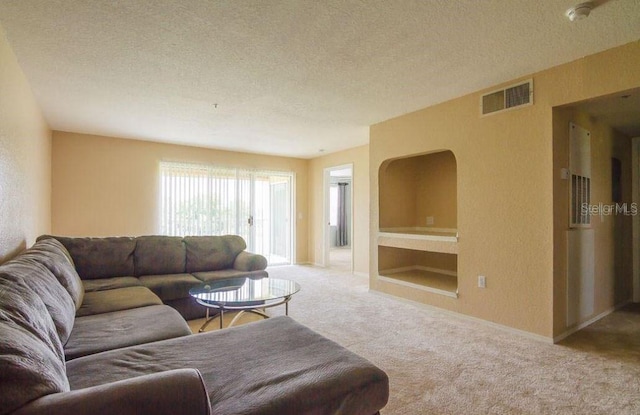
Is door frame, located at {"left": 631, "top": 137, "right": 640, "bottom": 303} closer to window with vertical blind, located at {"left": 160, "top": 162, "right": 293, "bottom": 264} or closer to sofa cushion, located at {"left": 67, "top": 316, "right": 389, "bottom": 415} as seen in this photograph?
sofa cushion, located at {"left": 67, "top": 316, "right": 389, "bottom": 415}

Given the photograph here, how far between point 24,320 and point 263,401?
3.16 feet

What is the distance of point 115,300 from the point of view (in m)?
2.56

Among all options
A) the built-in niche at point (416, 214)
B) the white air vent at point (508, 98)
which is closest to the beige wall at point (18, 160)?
the built-in niche at point (416, 214)

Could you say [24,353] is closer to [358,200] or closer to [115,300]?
[115,300]

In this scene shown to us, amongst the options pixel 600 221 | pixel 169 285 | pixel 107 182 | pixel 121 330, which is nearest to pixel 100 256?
pixel 169 285

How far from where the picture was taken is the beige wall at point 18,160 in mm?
2318

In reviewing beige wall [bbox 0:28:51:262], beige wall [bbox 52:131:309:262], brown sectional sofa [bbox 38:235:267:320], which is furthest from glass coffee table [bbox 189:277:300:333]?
beige wall [bbox 52:131:309:262]

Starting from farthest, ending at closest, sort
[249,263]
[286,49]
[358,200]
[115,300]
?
[358,200] → [249,263] → [115,300] → [286,49]

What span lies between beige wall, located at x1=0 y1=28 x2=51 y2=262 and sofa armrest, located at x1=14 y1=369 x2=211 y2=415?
210 centimetres

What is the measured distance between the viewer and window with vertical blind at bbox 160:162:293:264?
19.3 feet

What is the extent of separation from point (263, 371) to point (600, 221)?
13.2 feet

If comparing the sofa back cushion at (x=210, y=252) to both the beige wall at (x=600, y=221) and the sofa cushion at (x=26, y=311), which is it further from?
the beige wall at (x=600, y=221)

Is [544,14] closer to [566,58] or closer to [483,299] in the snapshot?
[566,58]

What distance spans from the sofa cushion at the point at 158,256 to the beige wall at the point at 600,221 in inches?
154
